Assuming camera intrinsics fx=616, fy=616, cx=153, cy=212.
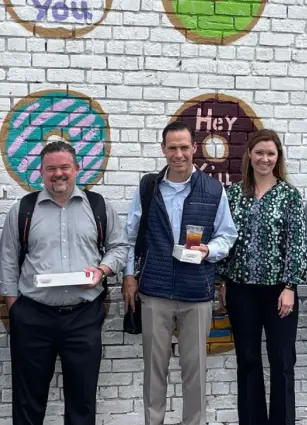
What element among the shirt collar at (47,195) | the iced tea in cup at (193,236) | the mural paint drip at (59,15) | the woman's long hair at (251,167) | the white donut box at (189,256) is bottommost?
the white donut box at (189,256)

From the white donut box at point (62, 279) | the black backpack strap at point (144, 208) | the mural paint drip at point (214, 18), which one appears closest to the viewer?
the white donut box at point (62, 279)

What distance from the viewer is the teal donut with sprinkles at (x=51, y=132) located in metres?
3.74

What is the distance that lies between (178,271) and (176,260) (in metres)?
0.06

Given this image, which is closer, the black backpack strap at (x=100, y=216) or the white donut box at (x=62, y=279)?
the white donut box at (x=62, y=279)

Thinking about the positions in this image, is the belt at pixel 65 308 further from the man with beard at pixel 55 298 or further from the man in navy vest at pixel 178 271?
the man in navy vest at pixel 178 271

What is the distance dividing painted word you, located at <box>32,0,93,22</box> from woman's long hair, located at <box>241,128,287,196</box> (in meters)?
1.26

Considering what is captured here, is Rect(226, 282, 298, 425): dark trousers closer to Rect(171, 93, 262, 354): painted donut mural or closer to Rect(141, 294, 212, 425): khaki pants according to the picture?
Rect(141, 294, 212, 425): khaki pants

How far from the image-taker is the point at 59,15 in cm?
371

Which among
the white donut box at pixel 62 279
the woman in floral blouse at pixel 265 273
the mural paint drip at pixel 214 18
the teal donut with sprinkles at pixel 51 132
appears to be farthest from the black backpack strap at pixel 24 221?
the mural paint drip at pixel 214 18

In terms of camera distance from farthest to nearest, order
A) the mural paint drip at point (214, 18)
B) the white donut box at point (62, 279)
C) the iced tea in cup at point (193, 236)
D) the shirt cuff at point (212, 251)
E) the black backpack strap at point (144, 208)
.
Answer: the mural paint drip at point (214, 18), the black backpack strap at point (144, 208), the shirt cuff at point (212, 251), the iced tea in cup at point (193, 236), the white donut box at point (62, 279)

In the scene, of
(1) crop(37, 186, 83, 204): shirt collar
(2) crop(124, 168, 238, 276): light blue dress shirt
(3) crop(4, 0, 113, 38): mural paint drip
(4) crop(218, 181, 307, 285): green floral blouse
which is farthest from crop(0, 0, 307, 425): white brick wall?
(4) crop(218, 181, 307, 285): green floral blouse

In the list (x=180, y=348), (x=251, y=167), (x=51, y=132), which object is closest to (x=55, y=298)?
(x=180, y=348)

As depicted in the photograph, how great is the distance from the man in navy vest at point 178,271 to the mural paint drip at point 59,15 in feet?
2.97

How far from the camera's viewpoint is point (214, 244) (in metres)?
3.31
